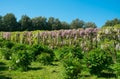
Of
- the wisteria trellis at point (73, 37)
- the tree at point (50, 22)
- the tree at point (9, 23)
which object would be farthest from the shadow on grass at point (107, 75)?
the tree at point (50, 22)

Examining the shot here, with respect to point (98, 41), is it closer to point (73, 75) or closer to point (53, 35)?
point (53, 35)

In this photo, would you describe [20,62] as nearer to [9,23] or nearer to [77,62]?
[77,62]

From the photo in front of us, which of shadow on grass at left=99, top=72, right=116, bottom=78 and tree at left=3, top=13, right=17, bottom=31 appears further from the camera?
tree at left=3, top=13, right=17, bottom=31

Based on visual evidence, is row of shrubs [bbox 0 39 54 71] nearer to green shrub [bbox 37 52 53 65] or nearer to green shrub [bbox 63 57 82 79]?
green shrub [bbox 37 52 53 65]

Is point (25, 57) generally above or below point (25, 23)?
below

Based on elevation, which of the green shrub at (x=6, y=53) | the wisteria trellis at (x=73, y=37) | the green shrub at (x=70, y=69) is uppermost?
the wisteria trellis at (x=73, y=37)

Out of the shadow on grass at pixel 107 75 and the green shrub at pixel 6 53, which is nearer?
the shadow on grass at pixel 107 75

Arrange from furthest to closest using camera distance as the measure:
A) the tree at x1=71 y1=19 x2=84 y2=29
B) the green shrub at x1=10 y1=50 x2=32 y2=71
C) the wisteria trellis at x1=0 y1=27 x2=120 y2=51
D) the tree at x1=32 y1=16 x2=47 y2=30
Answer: the tree at x1=71 y1=19 x2=84 y2=29 < the tree at x1=32 y1=16 x2=47 y2=30 < the wisteria trellis at x1=0 y1=27 x2=120 y2=51 < the green shrub at x1=10 y1=50 x2=32 y2=71

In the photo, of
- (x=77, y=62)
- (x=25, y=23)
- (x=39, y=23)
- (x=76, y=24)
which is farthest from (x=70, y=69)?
(x=76, y=24)

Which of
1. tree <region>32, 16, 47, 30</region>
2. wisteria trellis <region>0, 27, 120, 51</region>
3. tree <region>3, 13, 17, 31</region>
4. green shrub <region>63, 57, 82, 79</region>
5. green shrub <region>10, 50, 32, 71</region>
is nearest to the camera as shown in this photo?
green shrub <region>63, 57, 82, 79</region>

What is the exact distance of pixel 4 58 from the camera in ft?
73.2

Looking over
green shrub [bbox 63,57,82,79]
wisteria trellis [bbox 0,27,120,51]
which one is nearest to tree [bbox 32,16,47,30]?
wisteria trellis [bbox 0,27,120,51]

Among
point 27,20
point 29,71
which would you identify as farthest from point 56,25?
point 29,71

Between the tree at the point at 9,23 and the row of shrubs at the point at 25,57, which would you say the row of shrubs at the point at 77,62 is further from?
the tree at the point at 9,23
